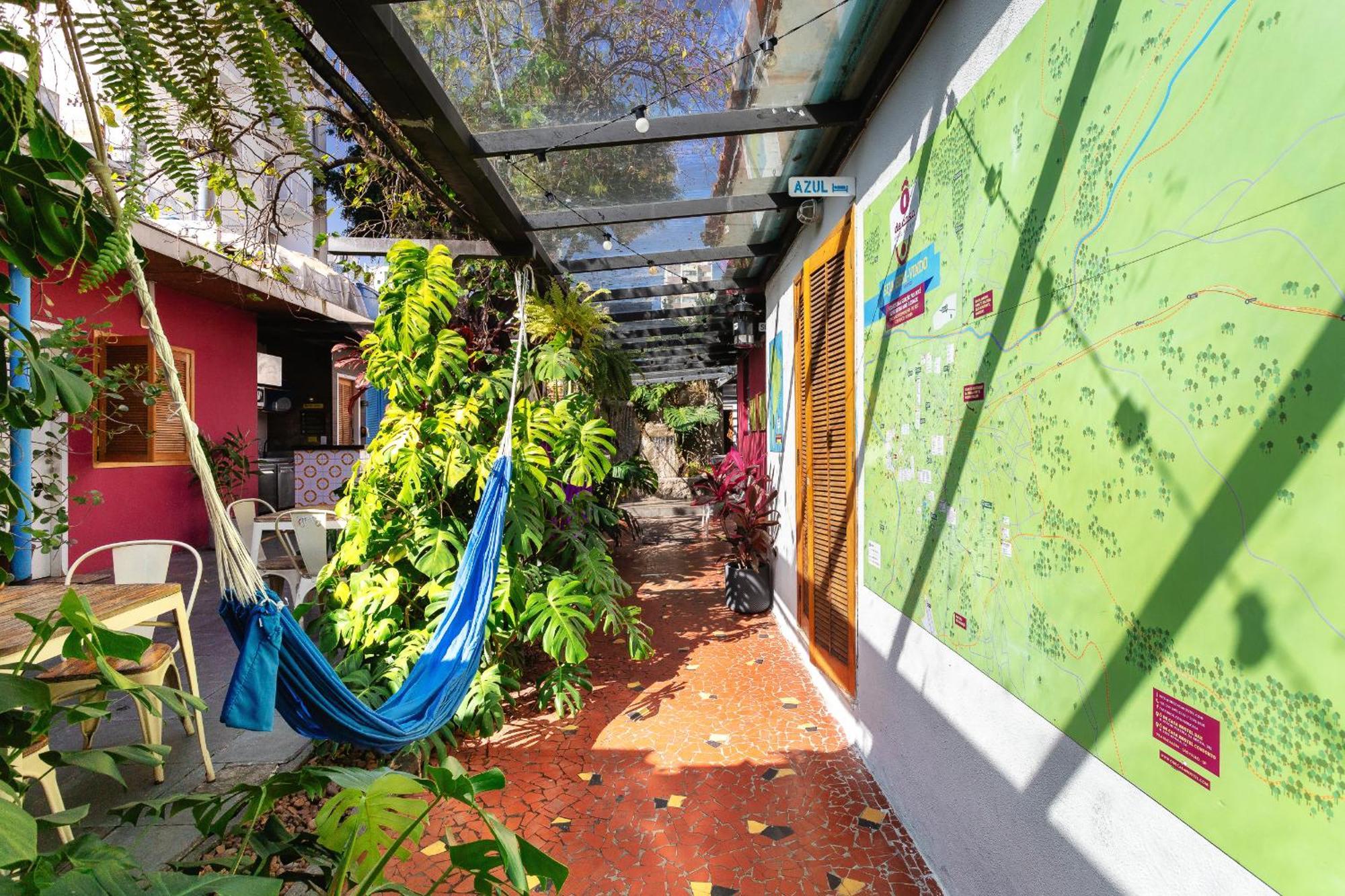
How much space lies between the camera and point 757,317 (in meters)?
5.86

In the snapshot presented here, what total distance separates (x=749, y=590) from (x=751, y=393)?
3.16 meters

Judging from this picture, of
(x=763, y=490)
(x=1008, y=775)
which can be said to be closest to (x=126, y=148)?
(x=1008, y=775)

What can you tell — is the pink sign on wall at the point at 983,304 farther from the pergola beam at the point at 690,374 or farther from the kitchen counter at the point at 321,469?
the pergola beam at the point at 690,374

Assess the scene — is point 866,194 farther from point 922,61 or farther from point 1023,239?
point 1023,239

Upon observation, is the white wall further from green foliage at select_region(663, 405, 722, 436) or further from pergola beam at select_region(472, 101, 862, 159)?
green foliage at select_region(663, 405, 722, 436)

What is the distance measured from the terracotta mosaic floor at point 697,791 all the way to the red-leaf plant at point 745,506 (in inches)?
40.8

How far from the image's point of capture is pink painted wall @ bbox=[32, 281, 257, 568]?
5137 millimetres

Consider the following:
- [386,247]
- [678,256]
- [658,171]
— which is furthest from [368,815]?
[678,256]

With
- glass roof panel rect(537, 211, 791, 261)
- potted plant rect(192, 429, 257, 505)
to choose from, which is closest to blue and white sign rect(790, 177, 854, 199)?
glass roof panel rect(537, 211, 791, 261)

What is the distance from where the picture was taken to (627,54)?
2.27 m

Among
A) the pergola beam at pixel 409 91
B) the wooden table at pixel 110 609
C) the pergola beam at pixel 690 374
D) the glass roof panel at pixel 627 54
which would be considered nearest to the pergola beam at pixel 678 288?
the pergola beam at pixel 409 91

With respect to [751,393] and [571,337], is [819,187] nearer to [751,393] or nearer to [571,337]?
[571,337]

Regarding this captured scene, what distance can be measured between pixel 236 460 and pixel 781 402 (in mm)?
5774

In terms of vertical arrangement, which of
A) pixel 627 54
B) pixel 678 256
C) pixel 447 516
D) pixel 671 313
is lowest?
pixel 447 516
